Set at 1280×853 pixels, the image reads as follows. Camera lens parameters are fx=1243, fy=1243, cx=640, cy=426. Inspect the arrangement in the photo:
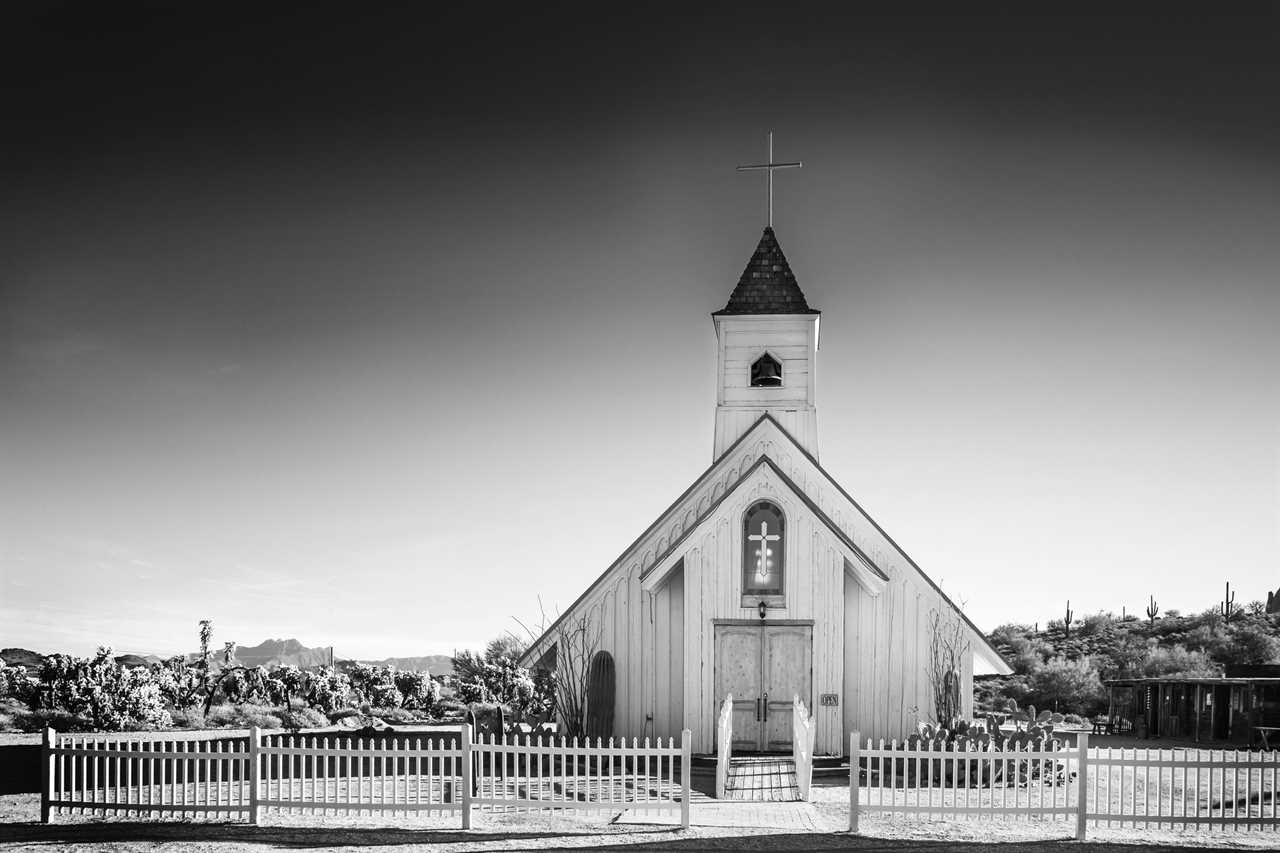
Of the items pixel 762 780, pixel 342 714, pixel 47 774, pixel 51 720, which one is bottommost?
pixel 342 714

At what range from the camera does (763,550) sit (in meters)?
23.3

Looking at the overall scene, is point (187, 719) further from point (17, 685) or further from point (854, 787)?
point (854, 787)

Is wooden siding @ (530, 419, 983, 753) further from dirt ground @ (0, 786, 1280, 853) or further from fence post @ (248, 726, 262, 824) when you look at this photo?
fence post @ (248, 726, 262, 824)

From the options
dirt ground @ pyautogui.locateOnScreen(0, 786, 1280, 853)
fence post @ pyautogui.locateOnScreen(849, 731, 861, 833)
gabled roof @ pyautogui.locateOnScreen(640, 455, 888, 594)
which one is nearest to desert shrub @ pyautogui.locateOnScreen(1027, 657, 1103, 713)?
gabled roof @ pyautogui.locateOnScreen(640, 455, 888, 594)

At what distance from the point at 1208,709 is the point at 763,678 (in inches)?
635

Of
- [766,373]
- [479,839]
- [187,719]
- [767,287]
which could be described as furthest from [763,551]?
[187,719]

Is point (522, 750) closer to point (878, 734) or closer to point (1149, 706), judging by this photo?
point (878, 734)

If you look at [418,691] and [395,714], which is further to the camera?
[418,691]

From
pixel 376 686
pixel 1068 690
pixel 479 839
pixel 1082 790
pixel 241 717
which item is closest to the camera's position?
pixel 479 839

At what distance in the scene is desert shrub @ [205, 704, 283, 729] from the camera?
34.7m

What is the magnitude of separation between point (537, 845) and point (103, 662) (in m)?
25.1

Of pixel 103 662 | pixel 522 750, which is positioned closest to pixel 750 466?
pixel 522 750

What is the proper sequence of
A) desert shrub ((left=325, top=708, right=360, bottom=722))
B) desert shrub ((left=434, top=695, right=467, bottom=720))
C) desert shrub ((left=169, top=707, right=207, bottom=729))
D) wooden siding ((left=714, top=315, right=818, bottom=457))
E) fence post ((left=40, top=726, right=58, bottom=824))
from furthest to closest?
desert shrub ((left=434, top=695, right=467, bottom=720)) < desert shrub ((left=325, top=708, right=360, bottom=722)) < desert shrub ((left=169, top=707, right=207, bottom=729)) < wooden siding ((left=714, top=315, right=818, bottom=457)) < fence post ((left=40, top=726, right=58, bottom=824))

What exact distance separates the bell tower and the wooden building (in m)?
12.7
